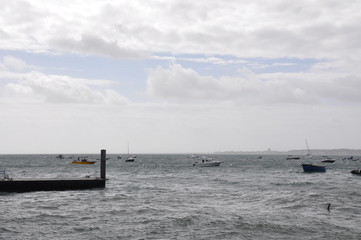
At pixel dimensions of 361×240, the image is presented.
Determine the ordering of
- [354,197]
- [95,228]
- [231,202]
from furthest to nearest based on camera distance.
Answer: [354,197]
[231,202]
[95,228]

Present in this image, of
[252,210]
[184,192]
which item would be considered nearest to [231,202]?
[252,210]

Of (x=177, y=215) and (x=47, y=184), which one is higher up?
(x=47, y=184)

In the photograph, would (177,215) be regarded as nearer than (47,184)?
Yes

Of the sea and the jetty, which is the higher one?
the jetty

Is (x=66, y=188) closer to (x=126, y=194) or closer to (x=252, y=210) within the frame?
(x=126, y=194)

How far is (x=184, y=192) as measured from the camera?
4559cm

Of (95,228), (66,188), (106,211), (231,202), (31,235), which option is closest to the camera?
(31,235)

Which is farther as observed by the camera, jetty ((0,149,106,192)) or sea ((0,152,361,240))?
jetty ((0,149,106,192))

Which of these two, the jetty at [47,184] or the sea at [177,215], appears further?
the jetty at [47,184]

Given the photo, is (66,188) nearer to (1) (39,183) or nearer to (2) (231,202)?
(1) (39,183)

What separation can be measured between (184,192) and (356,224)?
2209 cm

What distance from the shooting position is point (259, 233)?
24328 millimetres

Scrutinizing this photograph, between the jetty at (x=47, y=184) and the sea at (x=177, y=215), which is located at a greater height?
the jetty at (x=47, y=184)

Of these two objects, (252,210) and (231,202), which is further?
(231,202)
